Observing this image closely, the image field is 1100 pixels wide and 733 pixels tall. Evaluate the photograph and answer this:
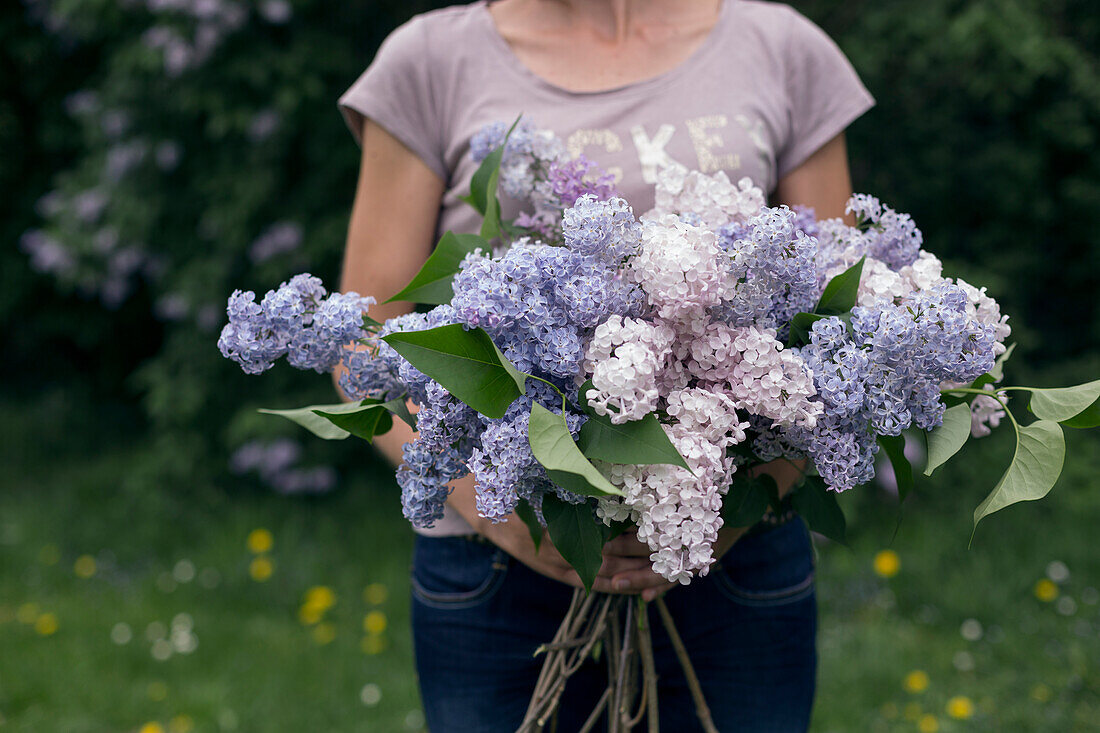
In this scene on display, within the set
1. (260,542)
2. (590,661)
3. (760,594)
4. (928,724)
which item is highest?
(760,594)

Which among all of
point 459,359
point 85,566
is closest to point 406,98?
point 459,359

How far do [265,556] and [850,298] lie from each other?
3220 mm

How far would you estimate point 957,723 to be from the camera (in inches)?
103

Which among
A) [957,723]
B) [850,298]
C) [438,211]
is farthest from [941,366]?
[957,723]

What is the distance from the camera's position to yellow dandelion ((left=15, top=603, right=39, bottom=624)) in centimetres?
340

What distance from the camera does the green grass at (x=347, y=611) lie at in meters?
2.82

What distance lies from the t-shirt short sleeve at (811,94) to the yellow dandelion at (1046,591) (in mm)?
2330

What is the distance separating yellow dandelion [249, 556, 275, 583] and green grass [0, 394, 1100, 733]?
0.03 metres

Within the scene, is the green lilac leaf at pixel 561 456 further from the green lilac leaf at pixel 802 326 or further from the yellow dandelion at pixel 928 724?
the yellow dandelion at pixel 928 724

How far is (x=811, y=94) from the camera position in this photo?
1.51m

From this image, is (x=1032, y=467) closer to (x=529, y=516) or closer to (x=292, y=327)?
(x=529, y=516)

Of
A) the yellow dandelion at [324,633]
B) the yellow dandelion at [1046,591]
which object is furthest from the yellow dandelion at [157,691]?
the yellow dandelion at [1046,591]

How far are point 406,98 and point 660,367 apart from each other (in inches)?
29.1

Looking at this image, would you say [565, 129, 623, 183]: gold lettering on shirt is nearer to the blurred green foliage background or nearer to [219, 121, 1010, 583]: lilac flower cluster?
[219, 121, 1010, 583]: lilac flower cluster
